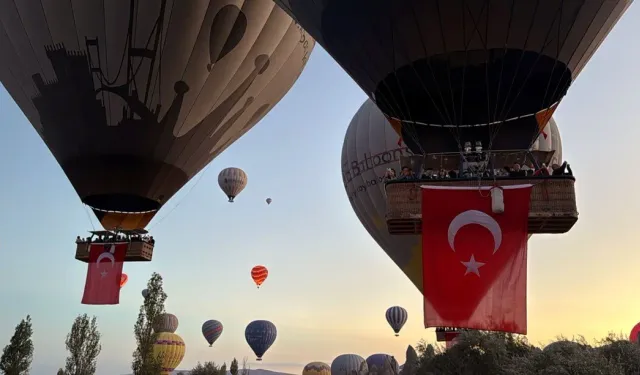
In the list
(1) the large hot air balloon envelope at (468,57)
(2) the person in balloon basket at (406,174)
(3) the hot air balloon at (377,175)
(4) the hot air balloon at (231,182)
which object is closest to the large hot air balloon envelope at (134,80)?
(3) the hot air balloon at (377,175)

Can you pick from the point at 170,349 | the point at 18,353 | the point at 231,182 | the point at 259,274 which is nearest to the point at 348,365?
the point at 170,349

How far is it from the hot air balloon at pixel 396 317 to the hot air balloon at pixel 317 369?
808 inches

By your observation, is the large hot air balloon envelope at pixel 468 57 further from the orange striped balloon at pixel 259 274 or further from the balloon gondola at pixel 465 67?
the orange striped balloon at pixel 259 274

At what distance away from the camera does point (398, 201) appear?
27.7 feet

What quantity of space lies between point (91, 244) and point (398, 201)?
439 inches

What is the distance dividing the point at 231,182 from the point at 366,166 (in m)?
12.2

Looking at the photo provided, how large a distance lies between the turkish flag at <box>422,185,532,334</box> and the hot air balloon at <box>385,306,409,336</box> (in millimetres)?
25631

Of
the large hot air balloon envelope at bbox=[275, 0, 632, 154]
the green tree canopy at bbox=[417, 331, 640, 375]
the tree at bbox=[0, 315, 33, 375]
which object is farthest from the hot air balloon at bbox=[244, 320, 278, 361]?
the large hot air balloon envelope at bbox=[275, 0, 632, 154]

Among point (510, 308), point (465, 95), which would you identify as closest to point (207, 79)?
point (465, 95)

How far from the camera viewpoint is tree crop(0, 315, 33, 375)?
78.8 feet

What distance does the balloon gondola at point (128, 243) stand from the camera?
54.0 ft

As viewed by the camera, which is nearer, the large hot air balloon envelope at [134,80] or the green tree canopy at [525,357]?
the green tree canopy at [525,357]

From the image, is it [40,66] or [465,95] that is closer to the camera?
[465,95]

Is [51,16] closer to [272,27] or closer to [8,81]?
[8,81]
